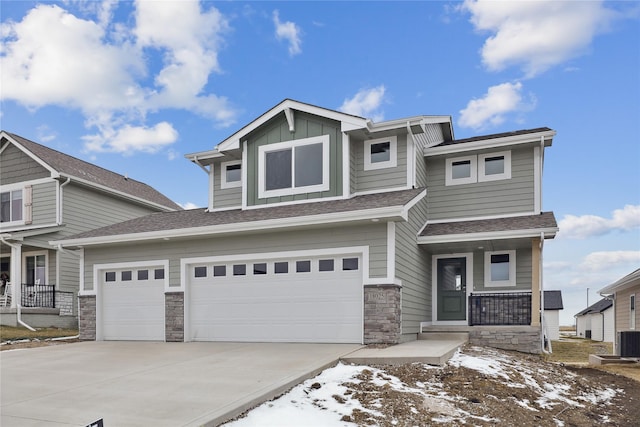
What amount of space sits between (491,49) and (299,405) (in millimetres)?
12581

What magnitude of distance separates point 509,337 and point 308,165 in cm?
676

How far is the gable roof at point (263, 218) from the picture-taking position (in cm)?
1091

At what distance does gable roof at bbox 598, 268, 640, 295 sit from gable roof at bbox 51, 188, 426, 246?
7.87 m

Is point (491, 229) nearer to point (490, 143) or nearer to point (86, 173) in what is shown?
point (490, 143)

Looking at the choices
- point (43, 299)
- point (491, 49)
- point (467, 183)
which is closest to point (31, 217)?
point (43, 299)

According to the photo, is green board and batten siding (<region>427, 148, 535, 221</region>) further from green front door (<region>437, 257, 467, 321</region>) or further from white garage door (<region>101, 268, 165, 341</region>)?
white garage door (<region>101, 268, 165, 341</region>)

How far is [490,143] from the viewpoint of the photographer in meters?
13.9

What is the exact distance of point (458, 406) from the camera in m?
6.38

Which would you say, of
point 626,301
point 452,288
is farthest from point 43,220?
point 626,301

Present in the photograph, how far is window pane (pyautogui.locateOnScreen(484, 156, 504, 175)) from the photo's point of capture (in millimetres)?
14258

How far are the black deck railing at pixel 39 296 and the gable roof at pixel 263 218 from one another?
5.00 metres

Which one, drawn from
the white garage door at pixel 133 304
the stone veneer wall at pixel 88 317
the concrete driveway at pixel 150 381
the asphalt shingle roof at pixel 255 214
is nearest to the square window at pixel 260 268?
the asphalt shingle roof at pixel 255 214

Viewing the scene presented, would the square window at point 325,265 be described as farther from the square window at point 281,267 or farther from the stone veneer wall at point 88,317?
the stone veneer wall at point 88,317

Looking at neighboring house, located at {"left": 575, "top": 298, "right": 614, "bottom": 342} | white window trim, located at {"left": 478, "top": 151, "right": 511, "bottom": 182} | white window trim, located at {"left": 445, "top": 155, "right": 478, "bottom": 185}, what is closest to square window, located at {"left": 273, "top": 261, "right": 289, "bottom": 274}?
white window trim, located at {"left": 445, "top": 155, "right": 478, "bottom": 185}
